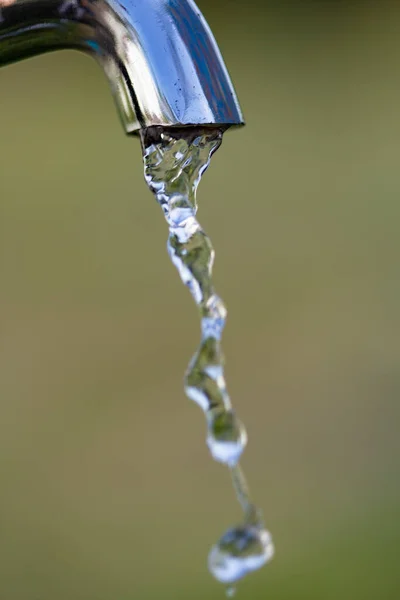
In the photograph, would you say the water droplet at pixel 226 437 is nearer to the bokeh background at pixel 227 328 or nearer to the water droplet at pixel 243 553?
the water droplet at pixel 243 553


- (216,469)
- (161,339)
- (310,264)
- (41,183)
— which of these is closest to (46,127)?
(41,183)

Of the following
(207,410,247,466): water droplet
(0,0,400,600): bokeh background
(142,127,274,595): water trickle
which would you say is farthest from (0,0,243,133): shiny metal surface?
(0,0,400,600): bokeh background

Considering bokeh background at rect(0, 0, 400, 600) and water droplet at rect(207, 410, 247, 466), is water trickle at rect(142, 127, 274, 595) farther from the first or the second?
bokeh background at rect(0, 0, 400, 600)

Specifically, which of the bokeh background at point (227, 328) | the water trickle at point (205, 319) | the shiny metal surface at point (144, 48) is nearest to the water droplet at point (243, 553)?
the water trickle at point (205, 319)

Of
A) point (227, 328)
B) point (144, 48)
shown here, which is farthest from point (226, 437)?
point (227, 328)

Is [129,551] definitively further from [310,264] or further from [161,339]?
[310,264]

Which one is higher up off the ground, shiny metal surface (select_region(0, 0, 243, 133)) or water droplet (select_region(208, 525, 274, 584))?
shiny metal surface (select_region(0, 0, 243, 133))
